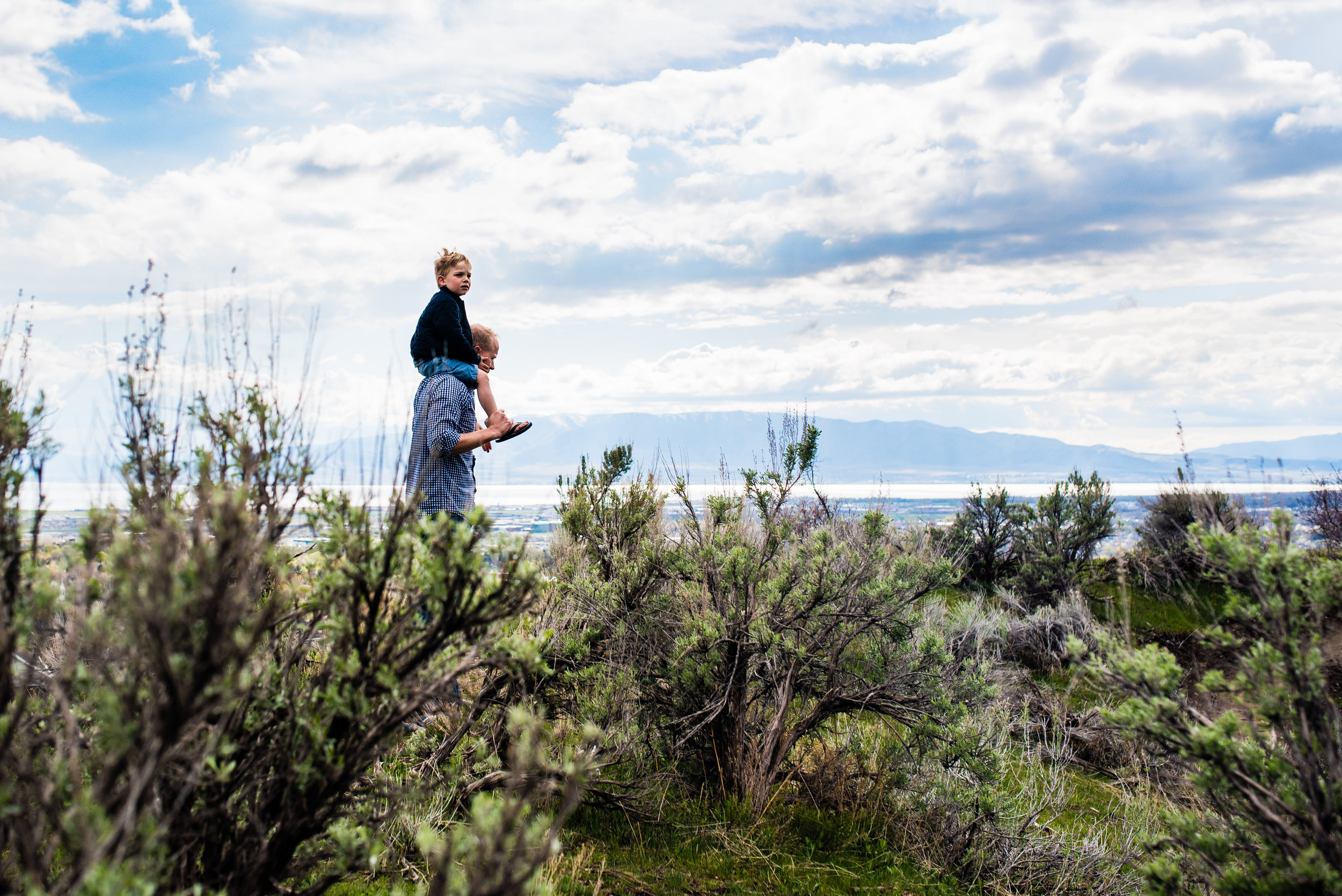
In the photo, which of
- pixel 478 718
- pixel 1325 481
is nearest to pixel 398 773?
pixel 478 718

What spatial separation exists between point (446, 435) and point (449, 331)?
2.24 ft

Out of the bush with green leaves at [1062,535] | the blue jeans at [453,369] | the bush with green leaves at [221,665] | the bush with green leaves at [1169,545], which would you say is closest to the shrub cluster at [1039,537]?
the bush with green leaves at [1062,535]

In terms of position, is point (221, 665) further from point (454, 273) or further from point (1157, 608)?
point (1157, 608)

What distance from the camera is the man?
3.91 meters

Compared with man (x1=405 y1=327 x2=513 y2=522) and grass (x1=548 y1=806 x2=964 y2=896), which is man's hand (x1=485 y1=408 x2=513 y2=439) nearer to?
man (x1=405 y1=327 x2=513 y2=522)

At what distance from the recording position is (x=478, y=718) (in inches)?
139

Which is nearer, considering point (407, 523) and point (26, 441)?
point (407, 523)

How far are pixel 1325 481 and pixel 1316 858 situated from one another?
12.6m

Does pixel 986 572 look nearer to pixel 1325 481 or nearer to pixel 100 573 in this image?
pixel 1325 481

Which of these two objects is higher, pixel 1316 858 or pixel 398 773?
pixel 1316 858

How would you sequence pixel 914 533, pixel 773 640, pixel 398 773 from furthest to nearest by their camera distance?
pixel 914 533 → pixel 773 640 → pixel 398 773

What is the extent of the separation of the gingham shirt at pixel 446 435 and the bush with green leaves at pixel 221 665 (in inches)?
59.9

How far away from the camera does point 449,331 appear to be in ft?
14.3

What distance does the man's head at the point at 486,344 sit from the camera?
535 cm
